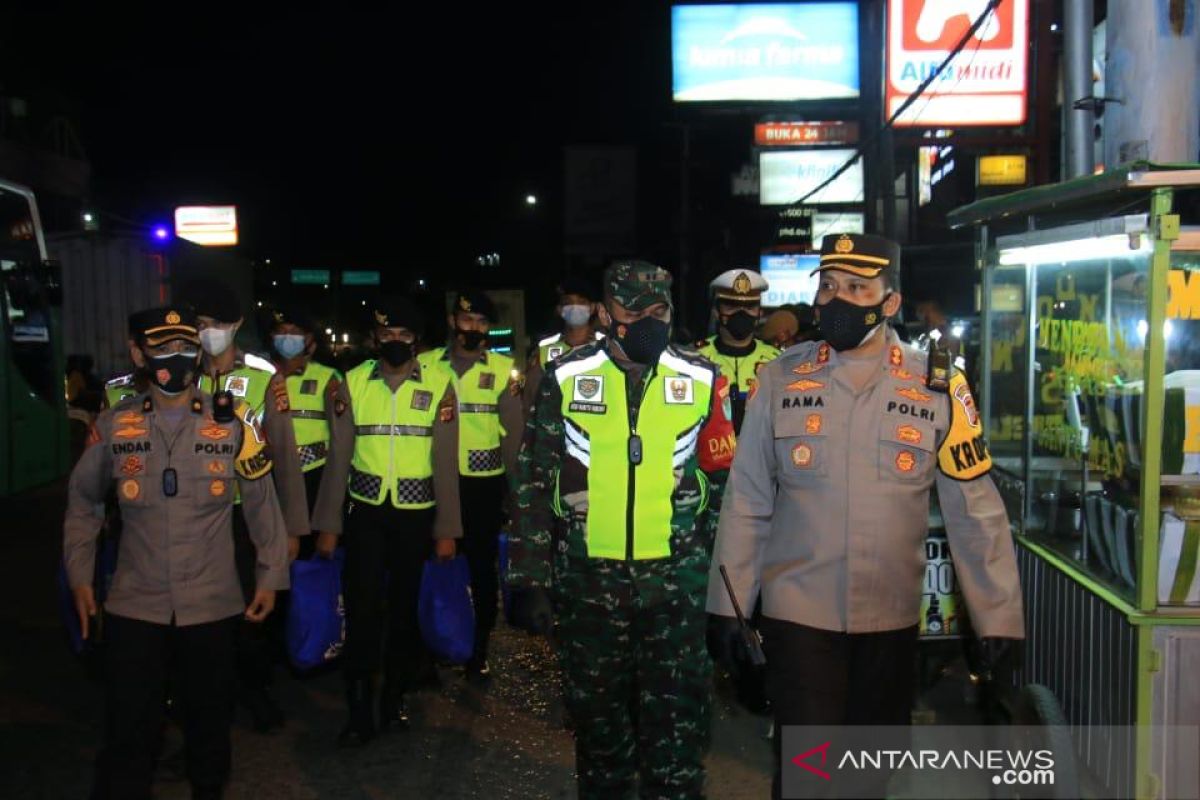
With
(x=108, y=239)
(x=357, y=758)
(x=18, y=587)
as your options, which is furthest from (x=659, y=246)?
(x=357, y=758)

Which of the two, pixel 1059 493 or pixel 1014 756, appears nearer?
pixel 1014 756

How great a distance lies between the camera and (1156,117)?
18.6 feet

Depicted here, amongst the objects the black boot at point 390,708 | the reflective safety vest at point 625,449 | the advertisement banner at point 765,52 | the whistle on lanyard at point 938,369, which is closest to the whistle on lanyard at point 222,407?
the reflective safety vest at point 625,449

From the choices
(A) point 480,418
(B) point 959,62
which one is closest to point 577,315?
(A) point 480,418

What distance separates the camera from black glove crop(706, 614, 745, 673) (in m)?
3.76

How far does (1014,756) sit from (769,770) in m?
1.73

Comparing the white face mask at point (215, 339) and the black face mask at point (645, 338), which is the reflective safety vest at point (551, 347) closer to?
the white face mask at point (215, 339)

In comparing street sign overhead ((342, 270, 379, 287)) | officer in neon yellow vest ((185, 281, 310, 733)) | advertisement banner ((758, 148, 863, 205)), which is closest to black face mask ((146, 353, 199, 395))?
officer in neon yellow vest ((185, 281, 310, 733))

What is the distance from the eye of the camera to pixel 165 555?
14.4 feet

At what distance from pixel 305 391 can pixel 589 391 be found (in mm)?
3887

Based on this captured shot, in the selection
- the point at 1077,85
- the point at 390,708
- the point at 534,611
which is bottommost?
the point at 390,708

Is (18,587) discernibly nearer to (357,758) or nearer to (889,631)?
(357,758)

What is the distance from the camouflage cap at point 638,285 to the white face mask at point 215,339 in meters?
2.55

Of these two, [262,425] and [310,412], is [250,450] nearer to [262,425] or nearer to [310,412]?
[262,425]
